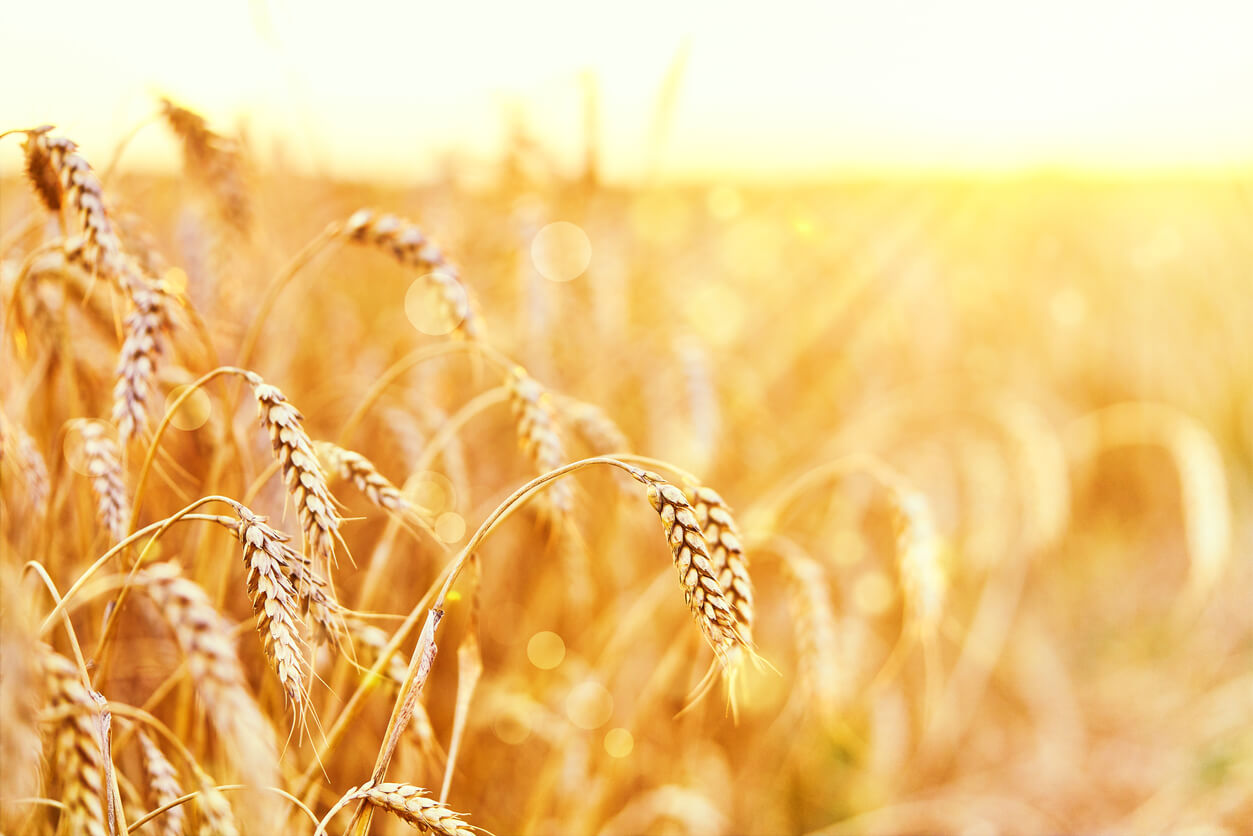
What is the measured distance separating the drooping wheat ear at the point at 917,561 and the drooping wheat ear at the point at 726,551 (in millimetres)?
607

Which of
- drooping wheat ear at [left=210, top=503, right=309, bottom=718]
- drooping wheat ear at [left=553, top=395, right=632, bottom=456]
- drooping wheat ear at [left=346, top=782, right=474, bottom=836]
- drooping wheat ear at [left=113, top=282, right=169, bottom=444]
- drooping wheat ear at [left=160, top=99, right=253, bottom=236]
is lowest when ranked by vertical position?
drooping wheat ear at [left=346, top=782, right=474, bottom=836]

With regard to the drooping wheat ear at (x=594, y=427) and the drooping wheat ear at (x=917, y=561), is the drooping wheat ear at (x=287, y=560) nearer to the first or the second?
the drooping wheat ear at (x=594, y=427)

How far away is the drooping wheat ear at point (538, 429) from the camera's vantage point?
1.11 metres

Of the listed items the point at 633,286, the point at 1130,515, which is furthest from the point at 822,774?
the point at 1130,515

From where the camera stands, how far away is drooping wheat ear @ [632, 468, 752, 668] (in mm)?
789

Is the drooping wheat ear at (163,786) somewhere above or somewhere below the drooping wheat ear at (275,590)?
below

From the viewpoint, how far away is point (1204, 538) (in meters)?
2.47

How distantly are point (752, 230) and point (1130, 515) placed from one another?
266 centimetres

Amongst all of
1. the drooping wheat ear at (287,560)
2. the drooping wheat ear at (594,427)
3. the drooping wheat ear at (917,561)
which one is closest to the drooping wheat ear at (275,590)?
the drooping wheat ear at (287,560)

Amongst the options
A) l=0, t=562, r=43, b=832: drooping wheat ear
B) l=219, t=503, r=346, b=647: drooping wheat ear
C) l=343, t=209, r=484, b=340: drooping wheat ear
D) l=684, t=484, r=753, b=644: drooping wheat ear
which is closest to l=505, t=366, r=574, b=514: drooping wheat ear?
l=343, t=209, r=484, b=340: drooping wheat ear

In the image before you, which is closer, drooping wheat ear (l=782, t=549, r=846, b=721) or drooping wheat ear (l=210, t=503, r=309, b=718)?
drooping wheat ear (l=210, t=503, r=309, b=718)

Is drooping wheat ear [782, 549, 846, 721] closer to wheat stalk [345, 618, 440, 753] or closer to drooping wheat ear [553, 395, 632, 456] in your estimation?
drooping wheat ear [553, 395, 632, 456]

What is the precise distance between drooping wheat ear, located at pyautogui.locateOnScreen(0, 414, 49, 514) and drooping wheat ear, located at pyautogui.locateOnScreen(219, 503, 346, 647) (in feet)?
1.57

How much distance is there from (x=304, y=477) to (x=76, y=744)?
46 centimetres
